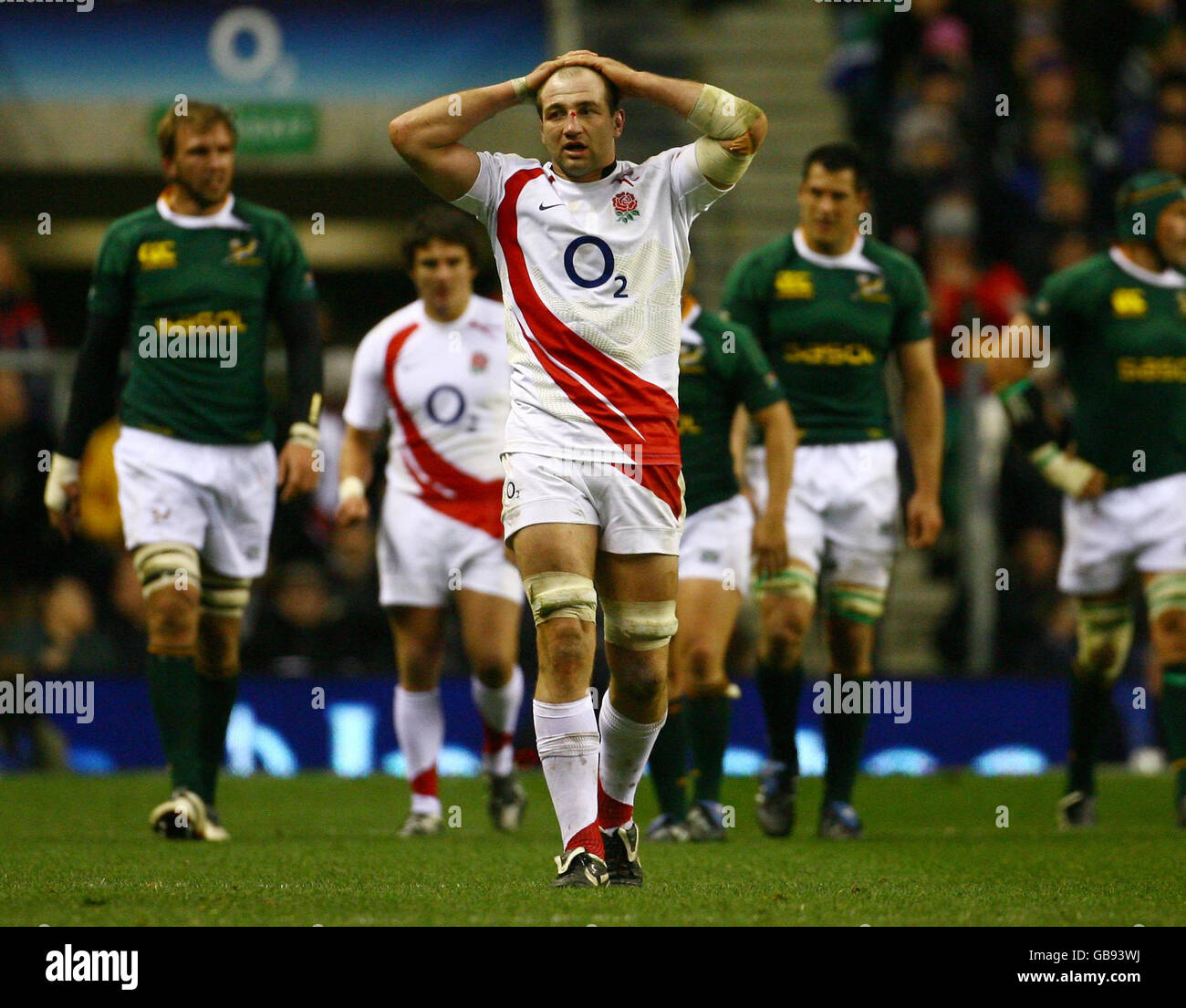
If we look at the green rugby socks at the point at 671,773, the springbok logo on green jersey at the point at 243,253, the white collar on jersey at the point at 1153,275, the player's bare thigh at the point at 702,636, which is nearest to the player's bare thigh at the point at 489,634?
the player's bare thigh at the point at 702,636

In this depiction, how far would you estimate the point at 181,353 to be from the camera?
8.18 m

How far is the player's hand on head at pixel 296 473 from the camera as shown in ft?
26.6

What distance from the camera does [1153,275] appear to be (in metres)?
9.24

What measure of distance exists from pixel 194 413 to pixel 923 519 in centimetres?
302

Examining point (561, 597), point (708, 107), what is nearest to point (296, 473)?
point (561, 597)

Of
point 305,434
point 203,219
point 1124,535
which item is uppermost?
point 203,219

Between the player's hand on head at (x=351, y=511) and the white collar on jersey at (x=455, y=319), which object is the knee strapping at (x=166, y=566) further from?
the white collar on jersey at (x=455, y=319)

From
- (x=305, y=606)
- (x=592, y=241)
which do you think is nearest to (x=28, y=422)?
(x=305, y=606)

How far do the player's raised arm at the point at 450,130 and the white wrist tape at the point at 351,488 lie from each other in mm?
2777

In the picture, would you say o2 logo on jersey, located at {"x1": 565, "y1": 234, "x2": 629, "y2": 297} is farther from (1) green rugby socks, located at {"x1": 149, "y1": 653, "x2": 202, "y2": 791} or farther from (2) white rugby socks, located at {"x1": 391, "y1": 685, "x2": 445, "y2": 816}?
(2) white rugby socks, located at {"x1": 391, "y1": 685, "x2": 445, "y2": 816}

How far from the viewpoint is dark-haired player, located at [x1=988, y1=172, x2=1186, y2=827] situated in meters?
9.09

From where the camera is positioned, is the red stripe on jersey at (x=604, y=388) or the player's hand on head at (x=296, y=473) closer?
the red stripe on jersey at (x=604, y=388)

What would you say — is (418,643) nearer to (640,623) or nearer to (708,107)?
(640,623)

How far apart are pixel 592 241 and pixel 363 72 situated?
442 inches
